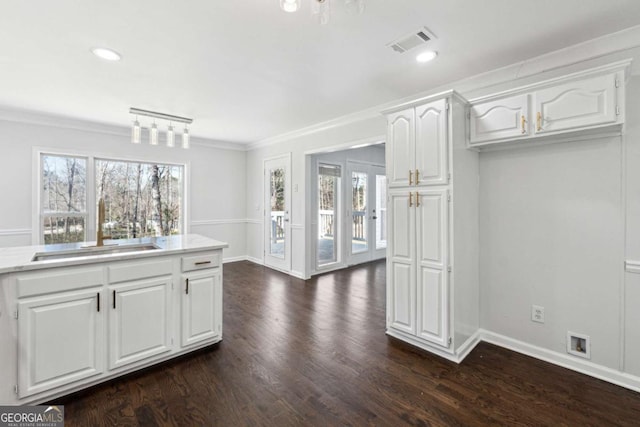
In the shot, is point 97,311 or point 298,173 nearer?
point 97,311

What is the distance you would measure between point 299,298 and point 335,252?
1862 millimetres

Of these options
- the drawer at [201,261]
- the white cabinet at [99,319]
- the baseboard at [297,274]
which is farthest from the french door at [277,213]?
the white cabinet at [99,319]

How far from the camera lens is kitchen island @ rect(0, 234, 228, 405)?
1783 mm

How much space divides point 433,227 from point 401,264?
484 millimetres

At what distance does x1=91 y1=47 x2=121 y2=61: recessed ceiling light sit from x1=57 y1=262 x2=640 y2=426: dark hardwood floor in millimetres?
2604

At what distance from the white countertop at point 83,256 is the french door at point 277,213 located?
250cm

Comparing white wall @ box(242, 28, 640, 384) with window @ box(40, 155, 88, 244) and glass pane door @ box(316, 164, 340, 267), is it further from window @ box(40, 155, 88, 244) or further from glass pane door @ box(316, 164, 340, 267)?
window @ box(40, 155, 88, 244)

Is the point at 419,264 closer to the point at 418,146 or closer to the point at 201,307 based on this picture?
the point at 418,146

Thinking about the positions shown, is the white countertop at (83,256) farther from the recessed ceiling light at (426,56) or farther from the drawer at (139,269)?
the recessed ceiling light at (426,56)

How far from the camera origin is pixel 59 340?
1.90 m

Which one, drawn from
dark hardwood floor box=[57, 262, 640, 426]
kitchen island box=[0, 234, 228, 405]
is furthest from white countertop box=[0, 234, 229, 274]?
dark hardwood floor box=[57, 262, 640, 426]

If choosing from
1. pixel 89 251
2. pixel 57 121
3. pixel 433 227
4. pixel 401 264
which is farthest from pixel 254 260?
pixel 433 227

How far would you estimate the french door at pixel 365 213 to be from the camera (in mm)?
5895

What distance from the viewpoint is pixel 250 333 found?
9.69ft
